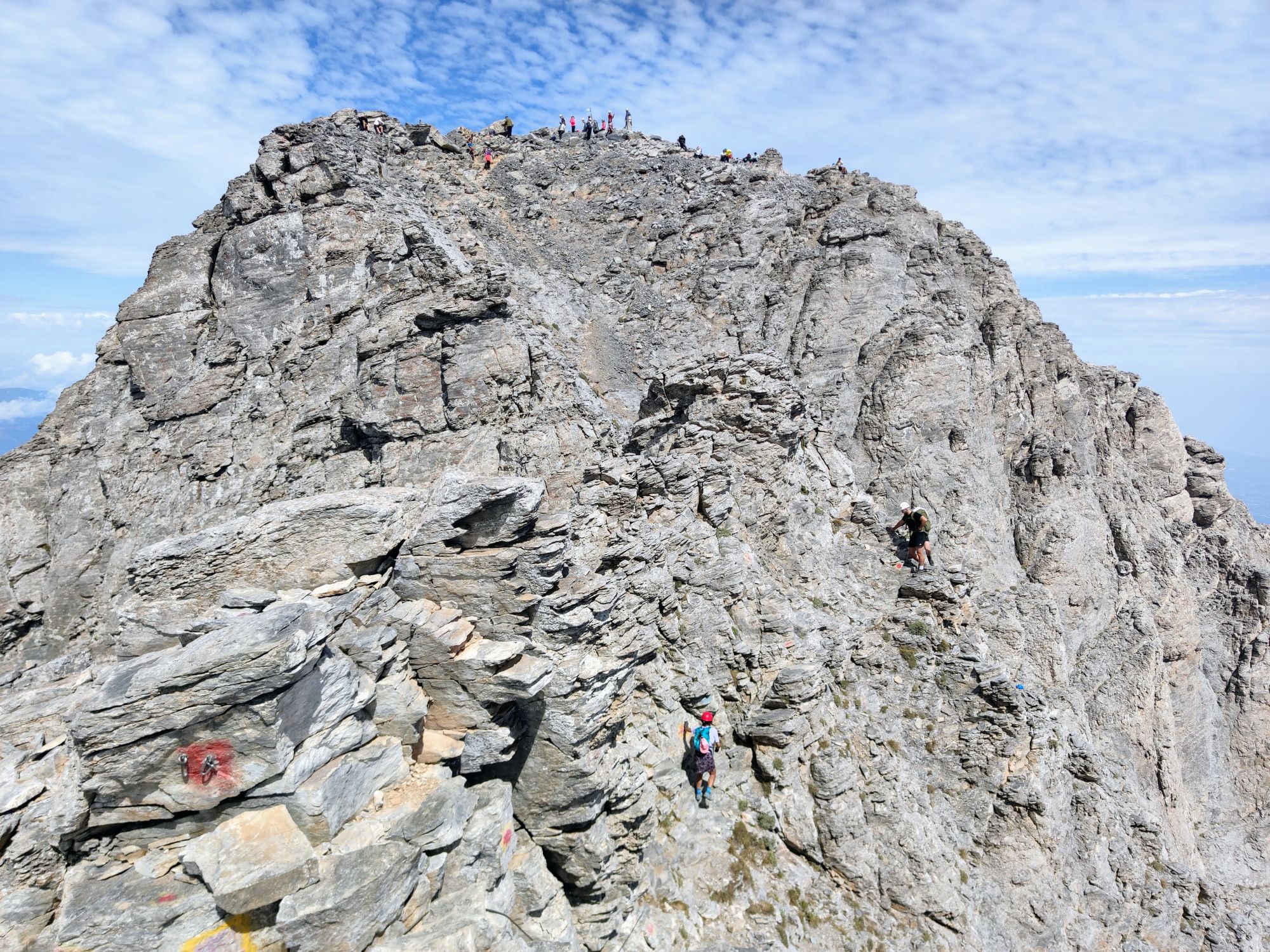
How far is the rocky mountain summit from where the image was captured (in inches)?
448

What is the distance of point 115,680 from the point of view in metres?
11.2

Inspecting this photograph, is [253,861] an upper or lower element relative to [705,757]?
upper

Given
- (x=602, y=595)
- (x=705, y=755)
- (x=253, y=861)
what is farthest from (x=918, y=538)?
(x=253, y=861)

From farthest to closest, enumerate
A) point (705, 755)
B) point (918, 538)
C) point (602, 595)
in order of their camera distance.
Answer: point (918, 538) < point (705, 755) < point (602, 595)

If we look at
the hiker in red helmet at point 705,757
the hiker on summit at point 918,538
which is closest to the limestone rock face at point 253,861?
the hiker in red helmet at point 705,757

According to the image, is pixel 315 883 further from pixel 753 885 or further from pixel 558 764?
pixel 753 885

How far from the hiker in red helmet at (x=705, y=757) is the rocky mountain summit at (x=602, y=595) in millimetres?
563

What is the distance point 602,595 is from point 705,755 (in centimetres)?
637

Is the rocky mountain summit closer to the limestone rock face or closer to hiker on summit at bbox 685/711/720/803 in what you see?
the limestone rock face

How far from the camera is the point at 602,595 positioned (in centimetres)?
1800

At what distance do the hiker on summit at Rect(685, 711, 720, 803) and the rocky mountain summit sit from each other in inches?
22.6

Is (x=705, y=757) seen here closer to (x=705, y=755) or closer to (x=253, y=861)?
(x=705, y=755)

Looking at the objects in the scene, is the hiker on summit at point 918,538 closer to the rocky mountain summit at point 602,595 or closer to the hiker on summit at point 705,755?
the rocky mountain summit at point 602,595

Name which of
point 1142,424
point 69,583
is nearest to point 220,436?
point 69,583
